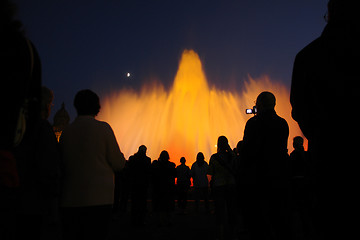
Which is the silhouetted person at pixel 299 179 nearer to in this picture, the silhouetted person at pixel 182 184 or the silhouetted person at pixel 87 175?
the silhouetted person at pixel 87 175

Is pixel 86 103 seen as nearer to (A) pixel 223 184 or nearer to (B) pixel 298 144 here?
(A) pixel 223 184

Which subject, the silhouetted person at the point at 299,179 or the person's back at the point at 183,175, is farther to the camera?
the person's back at the point at 183,175

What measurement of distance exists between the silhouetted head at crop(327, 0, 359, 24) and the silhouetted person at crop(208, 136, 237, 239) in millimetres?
4770

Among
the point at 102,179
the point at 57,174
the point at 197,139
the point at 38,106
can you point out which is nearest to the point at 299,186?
the point at 102,179

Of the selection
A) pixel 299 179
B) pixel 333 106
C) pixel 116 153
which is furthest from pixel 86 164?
pixel 299 179

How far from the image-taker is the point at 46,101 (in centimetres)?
368

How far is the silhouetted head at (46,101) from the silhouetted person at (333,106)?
2650 mm

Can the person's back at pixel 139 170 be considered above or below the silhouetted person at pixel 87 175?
above

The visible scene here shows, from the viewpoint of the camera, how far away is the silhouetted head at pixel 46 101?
3562mm

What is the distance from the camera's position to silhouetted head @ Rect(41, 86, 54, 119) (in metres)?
3.56

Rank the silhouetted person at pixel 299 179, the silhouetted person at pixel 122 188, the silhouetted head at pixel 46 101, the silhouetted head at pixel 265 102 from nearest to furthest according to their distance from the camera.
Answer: the silhouetted head at pixel 46 101 → the silhouetted head at pixel 265 102 → the silhouetted person at pixel 299 179 → the silhouetted person at pixel 122 188

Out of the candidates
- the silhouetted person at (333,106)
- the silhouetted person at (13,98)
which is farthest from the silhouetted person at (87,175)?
the silhouetted person at (333,106)

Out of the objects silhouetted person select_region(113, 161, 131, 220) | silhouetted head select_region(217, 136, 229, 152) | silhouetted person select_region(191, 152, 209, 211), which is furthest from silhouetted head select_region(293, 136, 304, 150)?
silhouetted person select_region(113, 161, 131, 220)

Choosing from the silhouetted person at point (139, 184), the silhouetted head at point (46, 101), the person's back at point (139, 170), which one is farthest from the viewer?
the person's back at point (139, 170)
